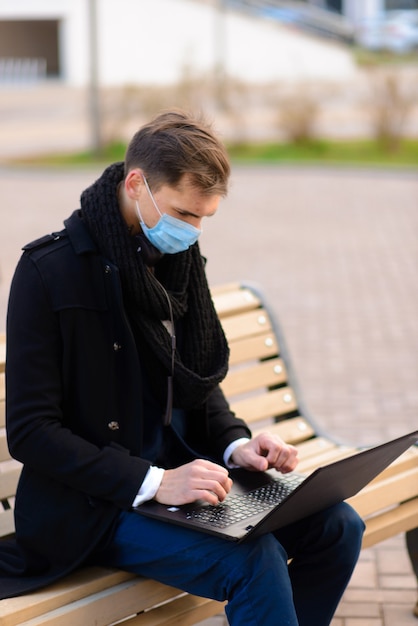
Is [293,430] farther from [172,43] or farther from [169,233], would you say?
[172,43]

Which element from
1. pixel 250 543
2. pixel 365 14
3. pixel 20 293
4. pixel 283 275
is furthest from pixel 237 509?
pixel 365 14

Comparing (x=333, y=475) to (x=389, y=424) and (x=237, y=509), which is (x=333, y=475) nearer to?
(x=237, y=509)

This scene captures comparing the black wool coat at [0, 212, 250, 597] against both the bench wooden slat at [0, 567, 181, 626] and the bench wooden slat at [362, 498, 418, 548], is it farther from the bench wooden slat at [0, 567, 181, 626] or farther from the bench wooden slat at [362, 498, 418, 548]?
the bench wooden slat at [362, 498, 418, 548]

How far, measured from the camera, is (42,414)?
2508 millimetres

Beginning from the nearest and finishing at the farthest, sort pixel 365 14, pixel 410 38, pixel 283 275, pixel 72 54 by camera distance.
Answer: pixel 283 275 < pixel 72 54 < pixel 410 38 < pixel 365 14

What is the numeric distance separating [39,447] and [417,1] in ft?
181

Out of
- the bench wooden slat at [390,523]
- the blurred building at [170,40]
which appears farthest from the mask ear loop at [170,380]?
the blurred building at [170,40]

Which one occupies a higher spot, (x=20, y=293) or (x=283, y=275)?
(x=20, y=293)

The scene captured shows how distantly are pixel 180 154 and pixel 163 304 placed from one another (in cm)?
39

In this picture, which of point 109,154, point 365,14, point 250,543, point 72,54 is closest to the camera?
point 250,543

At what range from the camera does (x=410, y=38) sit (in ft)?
142

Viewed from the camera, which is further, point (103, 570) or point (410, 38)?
point (410, 38)

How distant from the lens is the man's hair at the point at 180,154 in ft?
8.36

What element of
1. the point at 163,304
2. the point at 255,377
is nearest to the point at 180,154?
the point at 163,304
